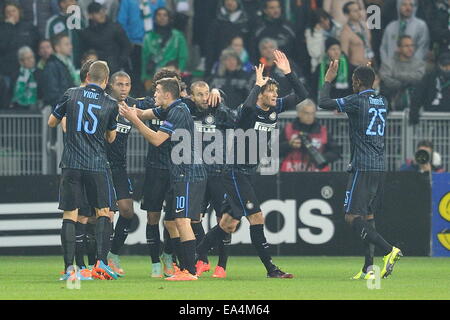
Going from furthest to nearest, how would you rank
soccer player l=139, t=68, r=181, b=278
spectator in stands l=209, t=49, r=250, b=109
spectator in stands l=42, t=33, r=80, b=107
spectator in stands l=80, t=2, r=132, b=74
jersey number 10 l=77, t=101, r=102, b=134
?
spectator in stands l=80, t=2, r=132, b=74 < spectator in stands l=209, t=49, r=250, b=109 < spectator in stands l=42, t=33, r=80, b=107 < soccer player l=139, t=68, r=181, b=278 < jersey number 10 l=77, t=101, r=102, b=134

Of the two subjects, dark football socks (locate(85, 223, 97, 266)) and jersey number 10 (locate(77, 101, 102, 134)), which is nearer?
jersey number 10 (locate(77, 101, 102, 134))

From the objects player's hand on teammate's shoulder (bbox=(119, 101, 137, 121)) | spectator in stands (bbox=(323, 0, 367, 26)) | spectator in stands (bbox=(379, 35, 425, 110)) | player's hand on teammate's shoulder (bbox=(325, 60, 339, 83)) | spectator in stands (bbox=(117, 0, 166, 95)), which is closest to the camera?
player's hand on teammate's shoulder (bbox=(119, 101, 137, 121))

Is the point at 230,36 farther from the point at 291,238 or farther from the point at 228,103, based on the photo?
the point at 291,238

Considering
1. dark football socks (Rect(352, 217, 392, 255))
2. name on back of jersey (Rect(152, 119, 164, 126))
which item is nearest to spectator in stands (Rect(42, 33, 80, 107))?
name on back of jersey (Rect(152, 119, 164, 126))

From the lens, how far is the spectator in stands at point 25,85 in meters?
18.9

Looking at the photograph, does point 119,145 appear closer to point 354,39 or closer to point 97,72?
point 97,72

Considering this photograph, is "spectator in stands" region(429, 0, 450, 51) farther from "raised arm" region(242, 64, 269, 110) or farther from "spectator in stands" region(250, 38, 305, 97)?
"raised arm" region(242, 64, 269, 110)

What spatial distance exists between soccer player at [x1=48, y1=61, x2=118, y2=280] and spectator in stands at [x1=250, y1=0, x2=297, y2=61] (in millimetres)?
6324

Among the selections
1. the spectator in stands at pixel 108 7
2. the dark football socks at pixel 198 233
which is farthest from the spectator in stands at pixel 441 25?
the dark football socks at pixel 198 233

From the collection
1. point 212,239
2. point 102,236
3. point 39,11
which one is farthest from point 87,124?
point 39,11

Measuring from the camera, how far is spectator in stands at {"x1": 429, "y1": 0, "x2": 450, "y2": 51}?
19797mm

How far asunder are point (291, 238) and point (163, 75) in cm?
454

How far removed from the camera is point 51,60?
18547mm

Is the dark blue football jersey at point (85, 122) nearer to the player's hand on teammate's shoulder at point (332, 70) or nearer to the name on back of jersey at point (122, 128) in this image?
the name on back of jersey at point (122, 128)
